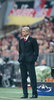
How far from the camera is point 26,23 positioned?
96.4 ft

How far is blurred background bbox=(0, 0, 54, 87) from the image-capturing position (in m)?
20.7

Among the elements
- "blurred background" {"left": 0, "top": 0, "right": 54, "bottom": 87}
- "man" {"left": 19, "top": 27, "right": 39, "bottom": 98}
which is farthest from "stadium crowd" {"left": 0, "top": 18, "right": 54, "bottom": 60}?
"man" {"left": 19, "top": 27, "right": 39, "bottom": 98}

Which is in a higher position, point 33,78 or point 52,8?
point 33,78

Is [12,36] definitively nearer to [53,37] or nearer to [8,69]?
[53,37]

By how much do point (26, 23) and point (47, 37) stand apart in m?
4.67

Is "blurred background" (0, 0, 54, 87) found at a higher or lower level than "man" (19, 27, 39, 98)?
lower

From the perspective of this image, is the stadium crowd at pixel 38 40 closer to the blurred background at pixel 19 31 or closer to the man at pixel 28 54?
the blurred background at pixel 19 31

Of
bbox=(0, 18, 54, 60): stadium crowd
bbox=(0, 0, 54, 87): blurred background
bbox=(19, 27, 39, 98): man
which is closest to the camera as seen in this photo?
bbox=(19, 27, 39, 98): man

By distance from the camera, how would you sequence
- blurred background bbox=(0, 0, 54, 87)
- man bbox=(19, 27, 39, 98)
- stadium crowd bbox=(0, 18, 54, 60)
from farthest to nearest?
stadium crowd bbox=(0, 18, 54, 60)
blurred background bbox=(0, 0, 54, 87)
man bbox=(19, 27, 39, 98)

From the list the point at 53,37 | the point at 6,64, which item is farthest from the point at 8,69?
the point at 53,37

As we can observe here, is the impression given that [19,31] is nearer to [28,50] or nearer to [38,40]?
[38,40]

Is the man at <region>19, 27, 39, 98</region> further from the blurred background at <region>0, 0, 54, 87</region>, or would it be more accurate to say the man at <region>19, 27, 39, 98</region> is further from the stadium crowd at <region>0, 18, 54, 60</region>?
the stadium crowd at <region>0, 18, 54, 60</region>

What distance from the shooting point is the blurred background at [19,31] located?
68.0 feet

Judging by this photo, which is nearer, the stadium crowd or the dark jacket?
the dark jacket
